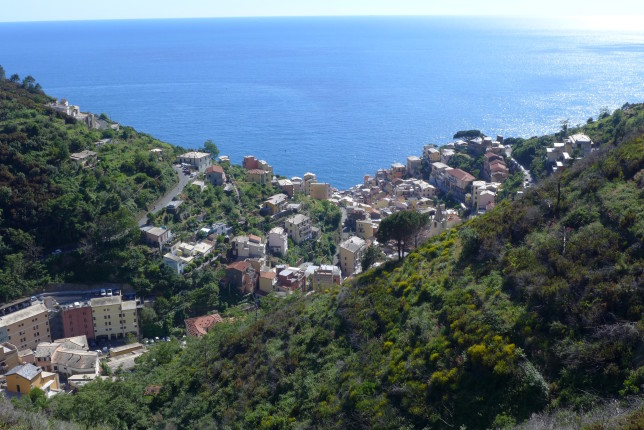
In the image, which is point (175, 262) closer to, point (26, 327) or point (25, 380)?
point (26, 327)

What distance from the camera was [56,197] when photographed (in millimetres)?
29719

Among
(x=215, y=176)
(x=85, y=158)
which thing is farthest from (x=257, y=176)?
(x=85, y=158)

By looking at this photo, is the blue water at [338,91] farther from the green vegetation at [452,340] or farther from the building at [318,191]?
the green vegetation at [452,340]

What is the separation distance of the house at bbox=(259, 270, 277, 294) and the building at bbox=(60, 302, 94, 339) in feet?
29.1

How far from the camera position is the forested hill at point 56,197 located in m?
27.2

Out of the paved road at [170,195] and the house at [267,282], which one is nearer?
the house at [267,282]

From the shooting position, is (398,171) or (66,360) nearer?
(66,360)

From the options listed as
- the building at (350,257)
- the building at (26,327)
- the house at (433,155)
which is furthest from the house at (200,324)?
the house at (433,155)

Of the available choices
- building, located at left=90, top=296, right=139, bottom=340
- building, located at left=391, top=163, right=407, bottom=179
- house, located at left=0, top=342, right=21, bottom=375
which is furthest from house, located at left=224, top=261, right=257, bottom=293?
building, located at left=391, top=163, right=407, bottom=179

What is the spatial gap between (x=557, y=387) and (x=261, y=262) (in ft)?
74.4

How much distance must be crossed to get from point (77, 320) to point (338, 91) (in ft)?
239

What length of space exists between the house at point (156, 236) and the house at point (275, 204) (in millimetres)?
8765

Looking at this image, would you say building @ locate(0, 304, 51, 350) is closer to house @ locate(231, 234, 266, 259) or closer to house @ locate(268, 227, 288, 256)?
house @ locate(231, 234, 266, 259)

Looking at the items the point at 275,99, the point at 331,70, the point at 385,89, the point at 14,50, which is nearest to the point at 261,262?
the point at 275,99
